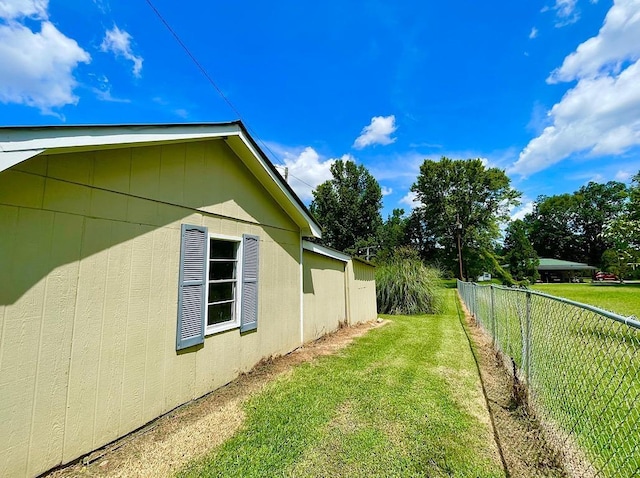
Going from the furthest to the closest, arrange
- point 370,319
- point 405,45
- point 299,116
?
1. point 299,116
2. point 370,319
3. point 405,45

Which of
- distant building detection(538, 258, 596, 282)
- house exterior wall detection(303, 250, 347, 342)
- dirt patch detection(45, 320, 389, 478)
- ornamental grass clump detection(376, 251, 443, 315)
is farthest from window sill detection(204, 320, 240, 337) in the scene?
distant building detection(538, 258, 596, 282)

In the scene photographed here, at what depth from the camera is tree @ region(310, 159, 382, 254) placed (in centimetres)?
3253

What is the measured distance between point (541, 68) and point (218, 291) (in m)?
10.8

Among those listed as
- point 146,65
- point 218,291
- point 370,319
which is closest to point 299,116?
point 146,65

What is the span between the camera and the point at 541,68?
8.43 m

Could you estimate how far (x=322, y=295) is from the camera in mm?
7336

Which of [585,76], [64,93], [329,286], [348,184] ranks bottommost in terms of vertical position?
[329,286]

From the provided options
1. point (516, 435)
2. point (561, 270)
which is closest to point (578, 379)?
point (516, 435)

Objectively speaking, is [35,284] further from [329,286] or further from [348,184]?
[348,184]

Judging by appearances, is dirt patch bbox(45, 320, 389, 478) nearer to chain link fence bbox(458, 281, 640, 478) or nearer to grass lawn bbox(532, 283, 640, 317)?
chain link fence bbox(458, 281, 640, 478)

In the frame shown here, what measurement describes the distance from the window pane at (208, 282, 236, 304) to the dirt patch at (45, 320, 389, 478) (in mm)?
1260

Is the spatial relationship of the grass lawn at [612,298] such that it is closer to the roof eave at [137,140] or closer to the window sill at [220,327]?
the roof eave at [137,140]

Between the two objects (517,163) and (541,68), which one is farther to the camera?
(517,163)

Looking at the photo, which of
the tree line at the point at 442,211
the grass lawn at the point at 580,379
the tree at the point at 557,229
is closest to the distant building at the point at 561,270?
the tree line at the point at 442,211
